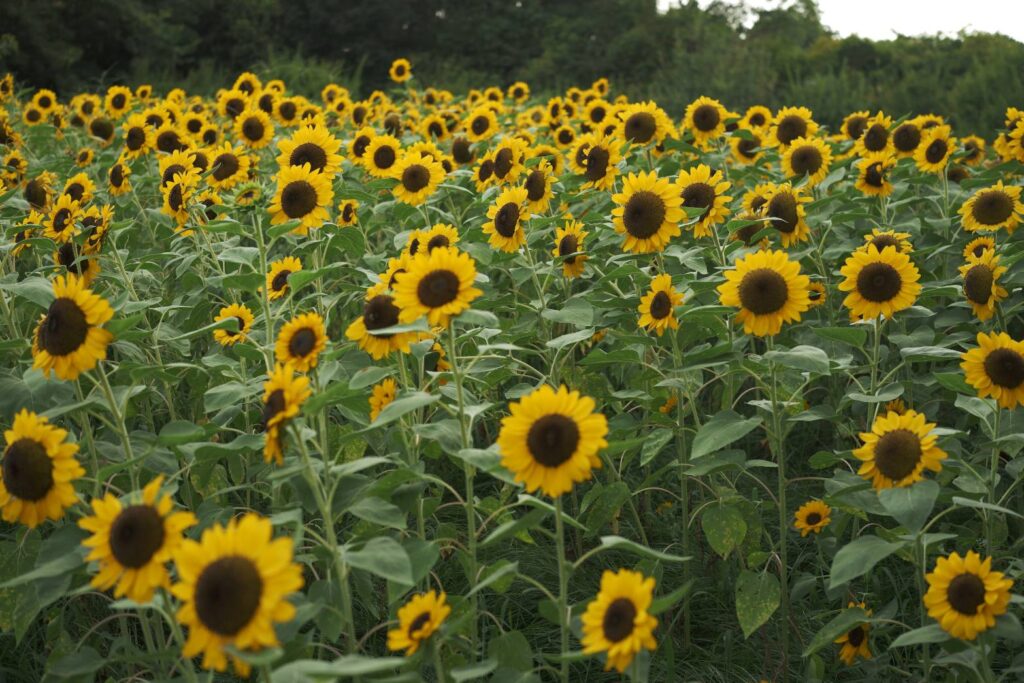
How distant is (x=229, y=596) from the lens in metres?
1.64

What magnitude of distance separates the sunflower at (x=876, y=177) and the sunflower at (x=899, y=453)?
7.47 ft

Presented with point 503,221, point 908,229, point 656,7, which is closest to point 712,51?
point 656,7

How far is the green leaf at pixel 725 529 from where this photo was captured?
272cm

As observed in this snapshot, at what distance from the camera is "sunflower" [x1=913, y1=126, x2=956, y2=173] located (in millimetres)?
4781

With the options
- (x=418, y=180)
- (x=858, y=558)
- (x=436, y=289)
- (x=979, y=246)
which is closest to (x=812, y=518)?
(x=858, y=558)

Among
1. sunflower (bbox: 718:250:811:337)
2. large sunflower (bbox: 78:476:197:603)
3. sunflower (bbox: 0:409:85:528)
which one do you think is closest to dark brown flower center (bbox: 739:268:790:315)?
sunflower (bbox: 718:250:811:337)

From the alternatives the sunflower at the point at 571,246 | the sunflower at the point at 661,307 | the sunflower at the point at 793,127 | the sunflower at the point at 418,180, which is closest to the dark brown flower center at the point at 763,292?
the sunflower at the point at 661,307

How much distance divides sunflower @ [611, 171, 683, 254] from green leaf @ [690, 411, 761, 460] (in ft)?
2.38

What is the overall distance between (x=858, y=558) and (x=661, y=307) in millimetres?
886

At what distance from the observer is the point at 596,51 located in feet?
73.2

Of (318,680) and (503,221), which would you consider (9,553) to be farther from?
(503,221)

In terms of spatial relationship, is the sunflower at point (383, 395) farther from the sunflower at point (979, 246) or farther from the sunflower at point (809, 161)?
the sunflower at point (809, 161)

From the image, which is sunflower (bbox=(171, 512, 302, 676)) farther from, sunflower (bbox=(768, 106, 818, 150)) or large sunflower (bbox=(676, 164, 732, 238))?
sunflower (bbox=(768, 106, 818, 150))

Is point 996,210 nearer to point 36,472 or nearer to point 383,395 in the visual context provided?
point 383,395
